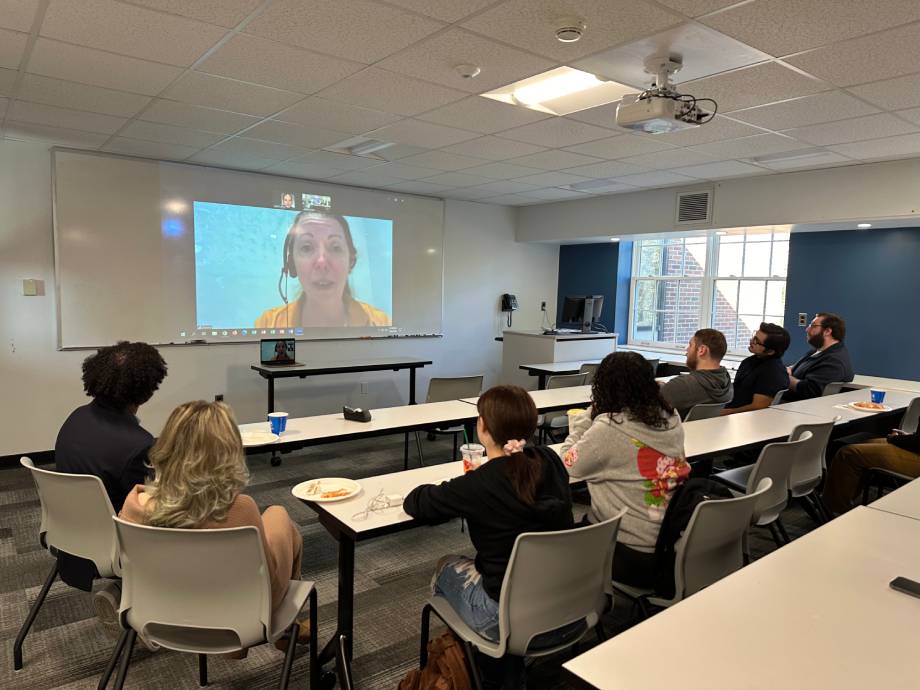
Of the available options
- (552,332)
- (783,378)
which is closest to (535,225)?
(552,332)

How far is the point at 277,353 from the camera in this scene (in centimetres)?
559

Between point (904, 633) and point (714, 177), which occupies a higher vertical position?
point (714, 177)

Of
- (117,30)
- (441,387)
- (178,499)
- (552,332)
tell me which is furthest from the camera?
(552,332)

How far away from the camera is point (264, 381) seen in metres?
6.27

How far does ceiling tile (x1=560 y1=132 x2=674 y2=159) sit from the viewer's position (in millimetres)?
4293

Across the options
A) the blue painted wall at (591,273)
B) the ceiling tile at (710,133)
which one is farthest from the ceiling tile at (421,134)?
the blue painted wall at (591,273)

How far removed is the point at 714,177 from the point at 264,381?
5.01 meters

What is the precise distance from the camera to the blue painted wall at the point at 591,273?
8.01 meters

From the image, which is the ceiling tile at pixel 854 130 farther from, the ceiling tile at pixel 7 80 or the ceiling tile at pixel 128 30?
the ceiling tile at pixel 7 80

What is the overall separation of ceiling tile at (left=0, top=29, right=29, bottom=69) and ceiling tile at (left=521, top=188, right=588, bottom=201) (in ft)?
15.8

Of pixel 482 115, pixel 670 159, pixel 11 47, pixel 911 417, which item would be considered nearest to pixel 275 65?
pixel 11 47

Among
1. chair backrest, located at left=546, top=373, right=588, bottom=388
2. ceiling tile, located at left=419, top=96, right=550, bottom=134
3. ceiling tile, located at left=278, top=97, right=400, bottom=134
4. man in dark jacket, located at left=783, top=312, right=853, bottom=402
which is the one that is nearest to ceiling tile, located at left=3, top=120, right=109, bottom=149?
ceiling tile, located at left=278, top=97, right=400, bottom=134

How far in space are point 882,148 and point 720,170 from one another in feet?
4.09

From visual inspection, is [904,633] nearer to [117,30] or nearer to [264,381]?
[117,30]
